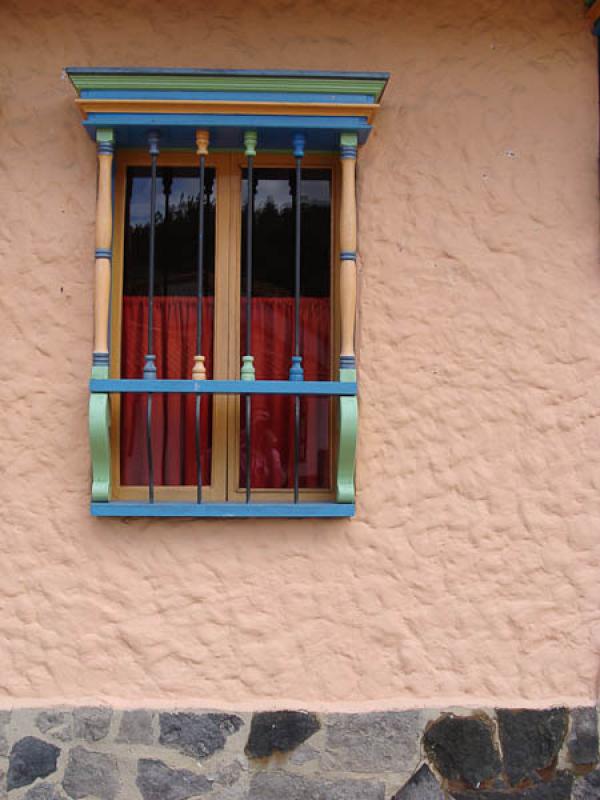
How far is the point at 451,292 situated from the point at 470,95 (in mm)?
745

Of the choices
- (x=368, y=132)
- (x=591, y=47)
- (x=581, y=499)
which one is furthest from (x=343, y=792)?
(x=591, y=47)

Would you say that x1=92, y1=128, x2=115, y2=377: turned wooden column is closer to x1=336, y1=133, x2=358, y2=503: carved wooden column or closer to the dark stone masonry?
x1=336, y1=133, x2=358, y2=503: carved wooden column

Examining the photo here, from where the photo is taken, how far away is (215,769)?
2.83m

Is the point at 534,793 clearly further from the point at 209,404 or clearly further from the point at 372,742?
the point at 209,404

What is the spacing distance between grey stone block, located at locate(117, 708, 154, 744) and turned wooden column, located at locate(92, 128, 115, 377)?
1234 millimetres

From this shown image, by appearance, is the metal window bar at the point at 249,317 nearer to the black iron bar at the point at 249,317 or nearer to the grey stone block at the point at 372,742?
the black iron bar at the point at 249,317

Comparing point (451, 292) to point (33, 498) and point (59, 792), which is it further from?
point (59, 792)

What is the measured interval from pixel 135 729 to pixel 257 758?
44cm

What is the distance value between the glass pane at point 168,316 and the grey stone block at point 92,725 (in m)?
0.82

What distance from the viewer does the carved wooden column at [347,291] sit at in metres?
2.87

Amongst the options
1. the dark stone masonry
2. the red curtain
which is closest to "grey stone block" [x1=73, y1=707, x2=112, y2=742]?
the dark stone masonry

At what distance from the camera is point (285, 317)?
3.09m

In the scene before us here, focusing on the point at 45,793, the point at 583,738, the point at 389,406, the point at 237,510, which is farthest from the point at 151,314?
the point at 583,738

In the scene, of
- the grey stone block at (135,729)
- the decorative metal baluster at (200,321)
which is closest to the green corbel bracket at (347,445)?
the decorative metal baluster at (200,321)
